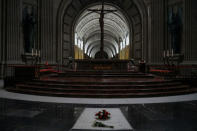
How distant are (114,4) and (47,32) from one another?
463 inches

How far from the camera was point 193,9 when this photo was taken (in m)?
13.0

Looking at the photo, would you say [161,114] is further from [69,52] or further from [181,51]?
[69,52]

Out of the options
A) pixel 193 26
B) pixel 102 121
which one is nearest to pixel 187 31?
pixel 193 26

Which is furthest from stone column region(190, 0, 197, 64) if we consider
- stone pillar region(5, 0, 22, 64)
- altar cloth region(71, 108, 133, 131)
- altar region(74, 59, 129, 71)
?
stone pillar region(5, 0, 22, 64)

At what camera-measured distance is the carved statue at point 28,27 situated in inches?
586

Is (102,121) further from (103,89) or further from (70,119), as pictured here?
(103,89)

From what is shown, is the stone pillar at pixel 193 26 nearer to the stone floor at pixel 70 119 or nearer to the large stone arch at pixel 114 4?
the large stone arch at pixel 114 4

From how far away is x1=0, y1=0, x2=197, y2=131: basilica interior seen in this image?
3.81 m

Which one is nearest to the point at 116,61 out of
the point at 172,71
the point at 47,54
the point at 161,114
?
the point at 172,71

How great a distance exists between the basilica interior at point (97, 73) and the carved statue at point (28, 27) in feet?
0.29

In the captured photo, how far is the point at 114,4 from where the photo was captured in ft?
76.0

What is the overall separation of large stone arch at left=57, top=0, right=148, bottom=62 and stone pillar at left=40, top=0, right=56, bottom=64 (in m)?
2.43

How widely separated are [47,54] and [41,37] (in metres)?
1.81

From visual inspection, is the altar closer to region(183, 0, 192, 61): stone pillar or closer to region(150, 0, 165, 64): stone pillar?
region(150, 0, 165, 64): stone pillar
